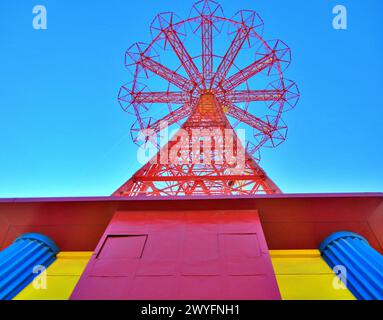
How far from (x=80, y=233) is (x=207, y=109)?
395 inches

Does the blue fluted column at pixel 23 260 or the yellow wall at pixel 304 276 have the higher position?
the blue fluted column at pixel 23 260

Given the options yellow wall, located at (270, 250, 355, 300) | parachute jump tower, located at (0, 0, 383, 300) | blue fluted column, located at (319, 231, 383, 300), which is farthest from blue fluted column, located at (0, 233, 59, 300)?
blue fluted column, located at (319, 231, 383, 300)

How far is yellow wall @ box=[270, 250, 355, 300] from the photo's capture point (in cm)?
397

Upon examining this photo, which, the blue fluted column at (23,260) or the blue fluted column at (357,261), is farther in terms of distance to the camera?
the blue fluted column at (23,260)

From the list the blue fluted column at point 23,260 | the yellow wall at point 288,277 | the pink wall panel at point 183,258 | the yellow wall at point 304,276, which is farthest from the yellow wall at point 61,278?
the yellow wall at point 304,276

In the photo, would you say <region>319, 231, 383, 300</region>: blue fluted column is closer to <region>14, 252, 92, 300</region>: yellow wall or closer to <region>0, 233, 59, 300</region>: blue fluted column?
<region>14, 252, 92, 300</region>: yellow wall

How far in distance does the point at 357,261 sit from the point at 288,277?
1.05 metres

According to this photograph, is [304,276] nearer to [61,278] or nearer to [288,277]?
[288,277]

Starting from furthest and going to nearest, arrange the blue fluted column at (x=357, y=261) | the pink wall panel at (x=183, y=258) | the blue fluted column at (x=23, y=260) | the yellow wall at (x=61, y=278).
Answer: the yellow wall at (x=61, y=278) → the blue fluted column at (x=23, y=260) → the blue fluted column at (x=357, y=261) → the pink wall panel at (x=183, y=258)

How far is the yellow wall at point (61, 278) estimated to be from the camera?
4078 millimetres

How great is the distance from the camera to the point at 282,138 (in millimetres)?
12266

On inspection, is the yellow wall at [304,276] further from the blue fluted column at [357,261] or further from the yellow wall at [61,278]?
the yellow wall at [61,278]

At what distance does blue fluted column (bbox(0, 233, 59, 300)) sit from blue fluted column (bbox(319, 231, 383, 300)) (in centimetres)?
483
